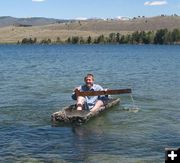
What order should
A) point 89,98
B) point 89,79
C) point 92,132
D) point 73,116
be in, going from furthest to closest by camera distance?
point 89,98 < point 89,79 < point 73,116 < point 92,132

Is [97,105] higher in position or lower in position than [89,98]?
lower

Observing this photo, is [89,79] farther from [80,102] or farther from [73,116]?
[73,116]

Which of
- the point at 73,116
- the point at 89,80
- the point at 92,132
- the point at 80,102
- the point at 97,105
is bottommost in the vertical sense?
the point at 92,132

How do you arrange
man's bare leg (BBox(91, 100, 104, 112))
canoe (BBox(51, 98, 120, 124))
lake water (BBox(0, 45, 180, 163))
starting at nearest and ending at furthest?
lake water (BBox(0, 45, 180, 163)), canoe (BBox(51, 98, 120, 124)), man's bare leg (BBox(91, 100, 104, 112))

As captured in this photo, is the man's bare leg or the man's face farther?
the man's bare leg

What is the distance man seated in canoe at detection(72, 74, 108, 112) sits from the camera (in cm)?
2089

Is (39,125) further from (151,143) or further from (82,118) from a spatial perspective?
(151,143)

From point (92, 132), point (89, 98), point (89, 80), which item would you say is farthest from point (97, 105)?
point (92, 132)

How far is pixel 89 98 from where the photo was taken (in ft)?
70.5

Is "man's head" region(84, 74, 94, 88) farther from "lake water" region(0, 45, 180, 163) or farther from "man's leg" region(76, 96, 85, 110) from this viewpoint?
"lake water" region(0, 45, 180, 163)

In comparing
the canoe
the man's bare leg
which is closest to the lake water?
the canoe

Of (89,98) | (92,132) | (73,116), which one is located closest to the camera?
(92,132)

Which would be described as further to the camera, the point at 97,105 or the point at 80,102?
the point at 97,105

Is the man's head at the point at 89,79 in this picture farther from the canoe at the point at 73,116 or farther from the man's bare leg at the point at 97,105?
the canoe at the point at 73,116
